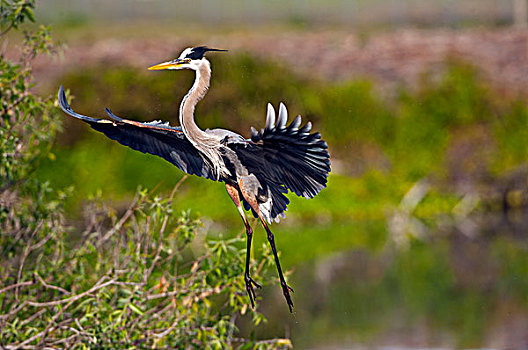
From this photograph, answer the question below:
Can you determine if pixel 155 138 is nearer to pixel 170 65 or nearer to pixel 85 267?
pixel 170 65

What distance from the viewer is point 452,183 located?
2028 cm

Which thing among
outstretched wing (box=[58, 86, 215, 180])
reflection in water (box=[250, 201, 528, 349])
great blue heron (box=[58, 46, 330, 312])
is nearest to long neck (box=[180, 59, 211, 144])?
great blue heron (box=[58, 46, 330, 312])

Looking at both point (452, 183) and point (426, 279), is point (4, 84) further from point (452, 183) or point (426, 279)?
point (452, 183)

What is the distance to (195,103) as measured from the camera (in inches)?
101

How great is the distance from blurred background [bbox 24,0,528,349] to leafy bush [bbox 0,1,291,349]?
22.3 inches

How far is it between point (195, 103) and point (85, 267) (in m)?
4.54

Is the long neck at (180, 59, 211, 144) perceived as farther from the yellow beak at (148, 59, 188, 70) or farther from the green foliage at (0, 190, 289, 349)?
the green foliage at (0, 190, 289, 349)

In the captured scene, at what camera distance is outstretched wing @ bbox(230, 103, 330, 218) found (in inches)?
101

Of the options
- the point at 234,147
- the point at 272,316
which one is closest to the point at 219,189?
the point at 272,316

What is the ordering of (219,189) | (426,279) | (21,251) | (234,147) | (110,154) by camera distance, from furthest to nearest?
(219,189) → (110,154) → (426,279) → (21,251) → (234,147)

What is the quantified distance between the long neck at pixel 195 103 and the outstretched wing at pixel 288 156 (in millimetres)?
100

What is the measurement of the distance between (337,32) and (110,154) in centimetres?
1232

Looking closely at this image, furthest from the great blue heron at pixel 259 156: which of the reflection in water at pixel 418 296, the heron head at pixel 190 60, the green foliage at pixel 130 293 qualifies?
the reflection in water at pixel 418 296

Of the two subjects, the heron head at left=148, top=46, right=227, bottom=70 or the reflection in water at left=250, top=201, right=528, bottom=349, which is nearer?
the heron head at left=148, top=46, right=227, bottom=70
